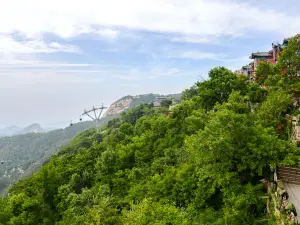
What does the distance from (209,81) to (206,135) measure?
1696cm

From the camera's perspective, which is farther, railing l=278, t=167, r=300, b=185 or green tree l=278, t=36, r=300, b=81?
green tree l=278, t=36, r=300, b=81

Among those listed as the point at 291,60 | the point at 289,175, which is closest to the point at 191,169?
the point at 289,175

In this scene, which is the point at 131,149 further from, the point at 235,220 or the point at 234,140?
the point at 235,220

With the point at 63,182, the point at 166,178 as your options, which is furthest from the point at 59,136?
the point at 166,178

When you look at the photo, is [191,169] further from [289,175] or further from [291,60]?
[291,60]

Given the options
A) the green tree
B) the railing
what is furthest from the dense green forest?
the railing

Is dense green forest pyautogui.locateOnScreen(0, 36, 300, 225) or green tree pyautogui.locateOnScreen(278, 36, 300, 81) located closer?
dense green forest pyautogui.locateOnScreen(0, 36, 300, 225)

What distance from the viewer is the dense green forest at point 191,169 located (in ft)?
52.1

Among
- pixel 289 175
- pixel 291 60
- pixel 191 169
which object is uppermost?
pixel 291 60

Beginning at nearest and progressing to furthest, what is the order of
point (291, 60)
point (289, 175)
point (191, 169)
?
point (289, 175) → point (191, 169) → point (291, 60)

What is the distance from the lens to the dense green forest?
1588cm

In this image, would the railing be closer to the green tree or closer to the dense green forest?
the dense green forest

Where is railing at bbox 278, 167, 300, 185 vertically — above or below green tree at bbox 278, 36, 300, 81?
below

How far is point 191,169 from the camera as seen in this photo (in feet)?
66.8
